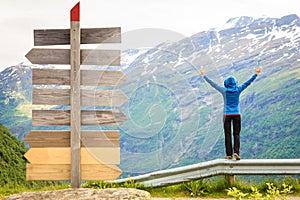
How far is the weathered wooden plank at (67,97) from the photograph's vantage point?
7.23 m

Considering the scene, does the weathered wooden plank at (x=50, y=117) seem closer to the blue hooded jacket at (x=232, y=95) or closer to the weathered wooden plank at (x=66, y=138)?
the weathered wooden plank at (x=66, y=138)

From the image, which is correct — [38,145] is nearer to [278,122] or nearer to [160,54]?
[160,54]

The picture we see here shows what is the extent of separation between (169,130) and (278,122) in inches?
406

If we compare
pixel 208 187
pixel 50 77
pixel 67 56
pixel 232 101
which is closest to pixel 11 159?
pixel 50 77

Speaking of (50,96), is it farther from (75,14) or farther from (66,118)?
(75,14)

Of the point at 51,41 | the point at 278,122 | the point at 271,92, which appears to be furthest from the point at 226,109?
the point at 271,92

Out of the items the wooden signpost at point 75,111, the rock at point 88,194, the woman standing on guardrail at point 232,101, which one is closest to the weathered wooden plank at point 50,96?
the wooden signpost at point 75,111

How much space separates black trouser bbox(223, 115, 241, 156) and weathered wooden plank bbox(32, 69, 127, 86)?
1.72 meters

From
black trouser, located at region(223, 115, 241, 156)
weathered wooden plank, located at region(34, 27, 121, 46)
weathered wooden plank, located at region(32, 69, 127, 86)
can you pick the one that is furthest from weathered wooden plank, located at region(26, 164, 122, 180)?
weathered wooden plank, located at region(34, 27, 121, 46)

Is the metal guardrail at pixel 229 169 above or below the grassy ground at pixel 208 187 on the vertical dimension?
above

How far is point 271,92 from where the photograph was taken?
57.1 feet

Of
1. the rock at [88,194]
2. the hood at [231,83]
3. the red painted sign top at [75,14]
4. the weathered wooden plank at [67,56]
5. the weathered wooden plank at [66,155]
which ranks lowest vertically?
the rock at [88,194]

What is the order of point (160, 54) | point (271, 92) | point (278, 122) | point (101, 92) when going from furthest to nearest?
point (271, 92), point (278, 122), point (101, 92), point (160, 54)

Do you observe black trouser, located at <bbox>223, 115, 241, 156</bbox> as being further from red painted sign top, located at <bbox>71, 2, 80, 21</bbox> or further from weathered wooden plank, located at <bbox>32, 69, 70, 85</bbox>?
red painted sign top, located at <bbox>71, 2, 80, 21</bbox>
